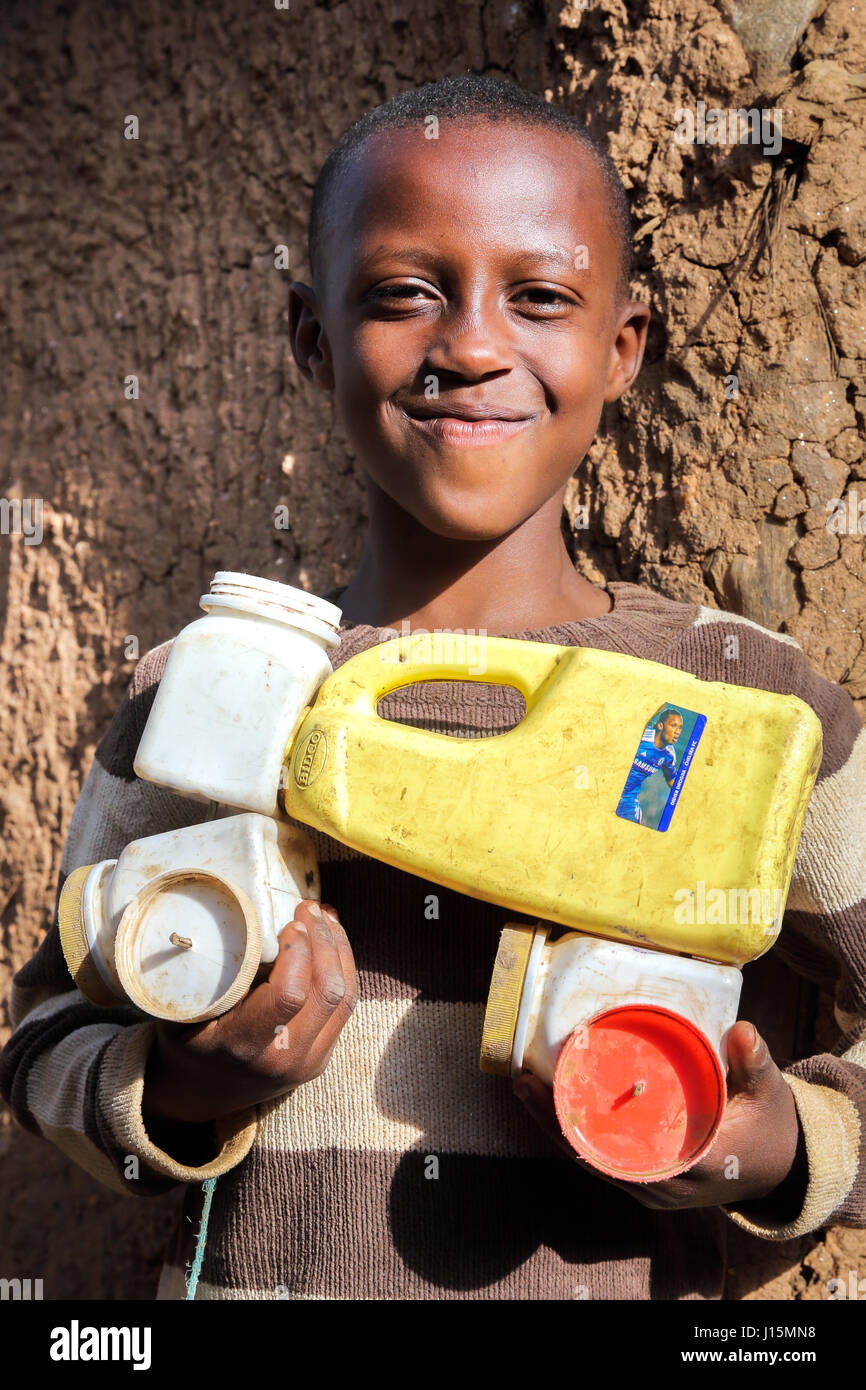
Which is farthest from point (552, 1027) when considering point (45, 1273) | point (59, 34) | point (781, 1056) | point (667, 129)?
point (59, 34)

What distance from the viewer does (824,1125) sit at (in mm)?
1119

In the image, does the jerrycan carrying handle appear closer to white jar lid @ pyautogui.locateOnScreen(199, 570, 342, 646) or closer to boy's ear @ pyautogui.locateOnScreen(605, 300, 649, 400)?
white jar lid @ pyautogui.locateOnScreen(199, 570, 342, 646)

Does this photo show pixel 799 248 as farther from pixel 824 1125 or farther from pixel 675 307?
pixel 824 1125

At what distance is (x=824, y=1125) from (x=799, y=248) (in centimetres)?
96

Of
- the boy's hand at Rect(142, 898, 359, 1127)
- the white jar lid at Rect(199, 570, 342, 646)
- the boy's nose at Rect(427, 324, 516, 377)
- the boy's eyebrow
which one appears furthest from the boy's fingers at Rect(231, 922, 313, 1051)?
the boy's eyebrow

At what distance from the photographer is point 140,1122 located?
1071 mm

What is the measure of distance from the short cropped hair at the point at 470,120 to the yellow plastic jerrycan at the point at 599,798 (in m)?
0.59

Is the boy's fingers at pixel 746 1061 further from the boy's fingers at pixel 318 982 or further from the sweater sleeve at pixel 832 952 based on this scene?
the boy's fingers at pixel 318 982

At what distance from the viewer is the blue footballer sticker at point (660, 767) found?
3.07 ft

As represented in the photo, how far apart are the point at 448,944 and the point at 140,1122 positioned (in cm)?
31

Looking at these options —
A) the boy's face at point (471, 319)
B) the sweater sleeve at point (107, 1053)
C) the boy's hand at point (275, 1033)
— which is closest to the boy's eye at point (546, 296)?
the boy's face at point (471, 319)

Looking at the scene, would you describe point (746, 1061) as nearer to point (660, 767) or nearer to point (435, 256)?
point (660, 767)

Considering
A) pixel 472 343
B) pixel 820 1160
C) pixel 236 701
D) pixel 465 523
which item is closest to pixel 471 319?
pixel 472 343
